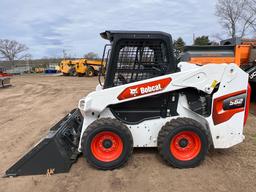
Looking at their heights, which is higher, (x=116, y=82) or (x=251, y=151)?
(x=116, y=82)

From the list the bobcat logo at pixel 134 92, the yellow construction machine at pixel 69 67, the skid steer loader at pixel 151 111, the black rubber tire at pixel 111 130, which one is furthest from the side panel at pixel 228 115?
the yellow construction machine at pixel 69 67

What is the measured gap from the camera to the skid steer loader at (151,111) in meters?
4.02

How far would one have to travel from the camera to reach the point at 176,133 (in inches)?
158

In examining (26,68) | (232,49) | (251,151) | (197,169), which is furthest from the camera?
(26,68)

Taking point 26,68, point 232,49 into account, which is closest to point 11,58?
point 26,68

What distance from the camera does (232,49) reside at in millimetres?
7676

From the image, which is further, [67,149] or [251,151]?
[251,151]

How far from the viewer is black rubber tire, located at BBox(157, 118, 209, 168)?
158 inches

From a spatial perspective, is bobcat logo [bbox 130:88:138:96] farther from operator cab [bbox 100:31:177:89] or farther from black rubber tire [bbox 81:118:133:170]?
black rubber tire [bbox 81:118:133:170]

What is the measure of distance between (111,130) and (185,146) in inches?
45.0

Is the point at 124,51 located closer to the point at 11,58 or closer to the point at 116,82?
the point at 116,82

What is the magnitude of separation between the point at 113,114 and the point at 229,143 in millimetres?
1866

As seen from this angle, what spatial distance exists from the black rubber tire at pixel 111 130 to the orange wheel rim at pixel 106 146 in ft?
0.18

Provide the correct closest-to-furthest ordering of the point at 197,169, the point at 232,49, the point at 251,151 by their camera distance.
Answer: the point at 197,169
the point at 251,151
the point at 232,49
